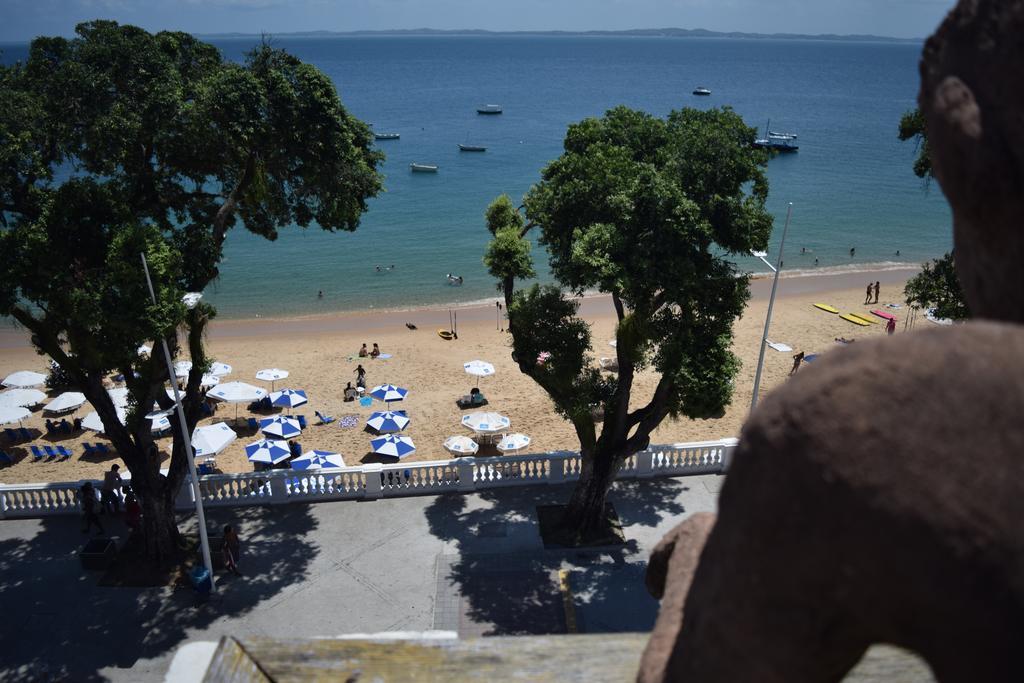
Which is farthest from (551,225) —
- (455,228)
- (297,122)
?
(455,228)

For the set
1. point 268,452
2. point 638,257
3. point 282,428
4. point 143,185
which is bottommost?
point 282,428

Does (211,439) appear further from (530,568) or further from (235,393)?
(530,568)

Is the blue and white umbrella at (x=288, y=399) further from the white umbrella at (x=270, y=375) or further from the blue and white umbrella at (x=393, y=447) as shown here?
the blue and white umbrella at (x=393, y=447)

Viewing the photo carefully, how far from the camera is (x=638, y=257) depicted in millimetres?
14359

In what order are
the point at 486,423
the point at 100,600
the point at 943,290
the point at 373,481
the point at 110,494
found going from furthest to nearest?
the point at 486,423
the point at 373,481
the point at 110,494
the point at 100,600
the point at 943,290

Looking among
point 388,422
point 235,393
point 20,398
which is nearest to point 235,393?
point 235,393

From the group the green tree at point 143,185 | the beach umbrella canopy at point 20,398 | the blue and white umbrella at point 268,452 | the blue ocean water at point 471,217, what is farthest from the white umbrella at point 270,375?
the green tree at point 143,185

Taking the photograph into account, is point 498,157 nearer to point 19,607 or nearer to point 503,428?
point 503,428

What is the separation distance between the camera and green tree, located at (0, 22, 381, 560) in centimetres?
1413

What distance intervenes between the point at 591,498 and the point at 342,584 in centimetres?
620

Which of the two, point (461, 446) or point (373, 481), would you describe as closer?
point (373, 481)

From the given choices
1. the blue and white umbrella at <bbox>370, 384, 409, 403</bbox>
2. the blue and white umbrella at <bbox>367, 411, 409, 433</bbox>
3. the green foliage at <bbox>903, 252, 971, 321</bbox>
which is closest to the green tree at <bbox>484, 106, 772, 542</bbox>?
the green foliage at <bbox>903, 252, 971, 321</bbox>

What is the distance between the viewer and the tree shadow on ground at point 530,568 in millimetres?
16234

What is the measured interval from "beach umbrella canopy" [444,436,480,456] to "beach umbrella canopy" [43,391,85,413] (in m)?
15.5
